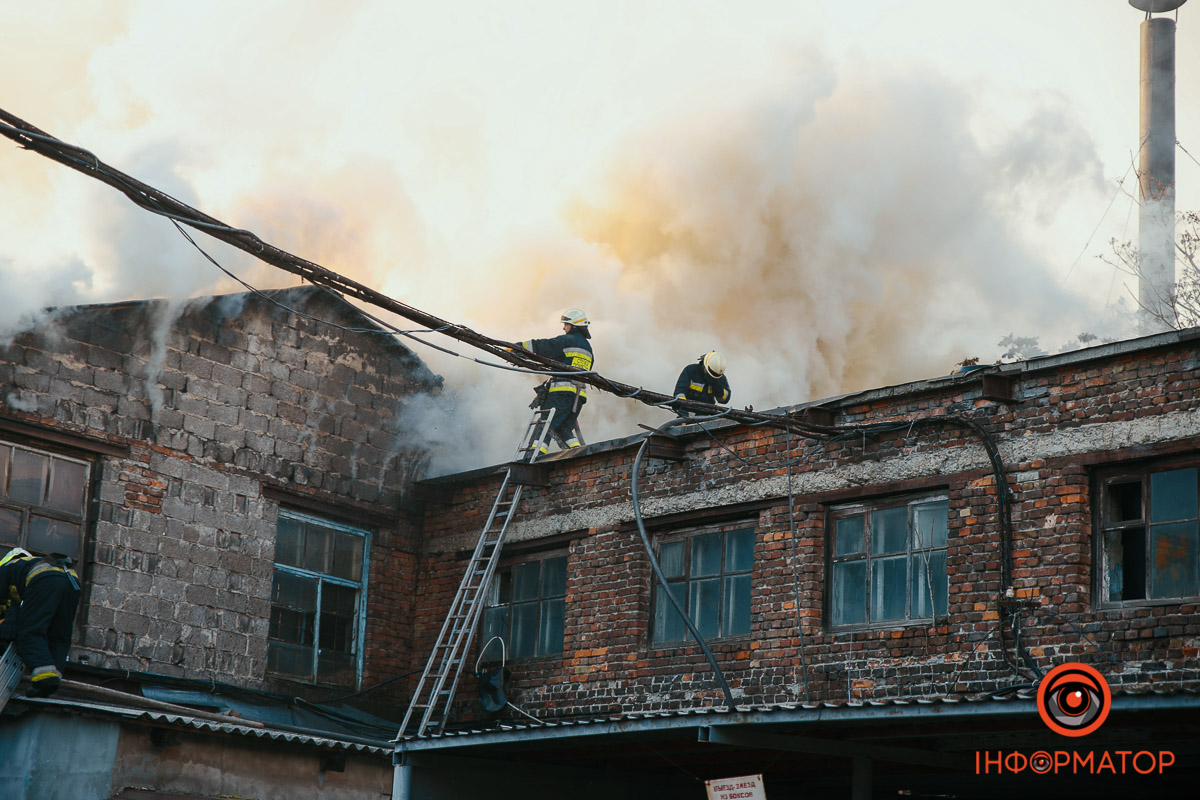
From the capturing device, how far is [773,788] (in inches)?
553

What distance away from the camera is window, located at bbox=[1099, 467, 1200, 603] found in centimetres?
1077

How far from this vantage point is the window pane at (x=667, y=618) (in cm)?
1383

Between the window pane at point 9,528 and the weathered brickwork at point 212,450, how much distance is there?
0.71 metres

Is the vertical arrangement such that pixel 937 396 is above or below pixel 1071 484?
above

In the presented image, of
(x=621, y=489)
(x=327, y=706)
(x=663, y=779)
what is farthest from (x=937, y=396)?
(x=327, y=706)

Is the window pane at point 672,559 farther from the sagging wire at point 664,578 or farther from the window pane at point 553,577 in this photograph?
the window pane at point 553,577

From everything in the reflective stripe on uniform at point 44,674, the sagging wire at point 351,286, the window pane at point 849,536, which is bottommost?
the reflective stripe on uniform at point 44,674

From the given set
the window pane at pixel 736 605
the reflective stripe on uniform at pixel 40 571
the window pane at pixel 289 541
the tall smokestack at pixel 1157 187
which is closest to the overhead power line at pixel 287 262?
the window pane at pixel 736 605

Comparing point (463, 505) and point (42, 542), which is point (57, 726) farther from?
point (463, 505)

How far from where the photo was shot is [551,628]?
1490cm

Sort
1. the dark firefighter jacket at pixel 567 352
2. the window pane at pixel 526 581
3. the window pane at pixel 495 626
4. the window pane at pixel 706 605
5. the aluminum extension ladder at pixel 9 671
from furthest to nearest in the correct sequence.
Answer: the dark firefighter jacket at pixel 567 352
the window pane at pixel 495 626
the window pane at pixel 526 581
the window pane at pixel 706 605
the aluminum extension ladder at pixel 9 671

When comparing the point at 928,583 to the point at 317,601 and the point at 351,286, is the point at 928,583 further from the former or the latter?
the point at 317,601

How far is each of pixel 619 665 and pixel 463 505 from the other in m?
3.15

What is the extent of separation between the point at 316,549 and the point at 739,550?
489 cm
